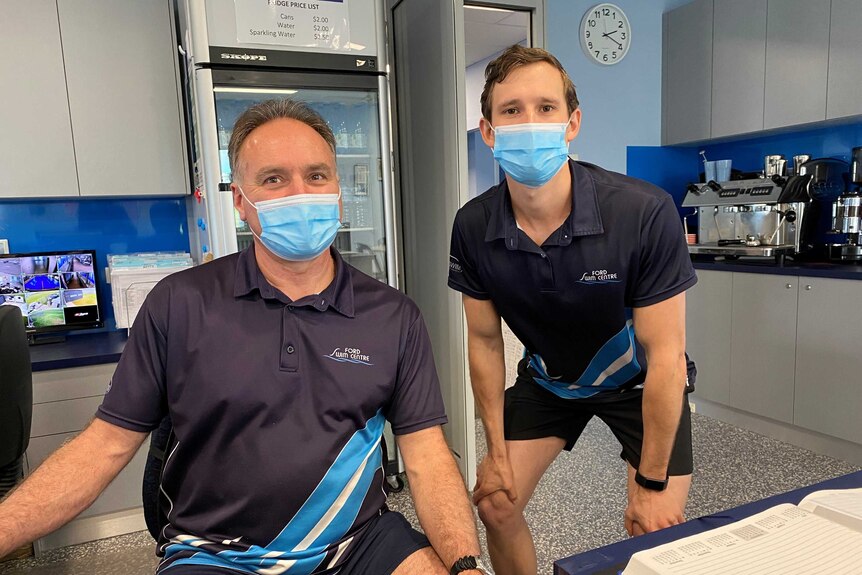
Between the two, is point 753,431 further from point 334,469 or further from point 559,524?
point 334,469

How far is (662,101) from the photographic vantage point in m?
4.05

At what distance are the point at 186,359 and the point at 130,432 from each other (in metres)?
0.19

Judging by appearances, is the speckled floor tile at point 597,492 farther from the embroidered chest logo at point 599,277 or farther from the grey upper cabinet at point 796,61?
the grey upper cabinet at point 796,61

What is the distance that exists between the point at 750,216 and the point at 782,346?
0.85m

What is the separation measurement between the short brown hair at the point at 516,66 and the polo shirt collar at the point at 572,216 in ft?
0.60

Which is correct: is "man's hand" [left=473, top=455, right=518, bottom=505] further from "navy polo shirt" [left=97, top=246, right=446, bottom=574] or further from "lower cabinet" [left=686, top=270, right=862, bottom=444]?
"lower cabinet" [left=686, top=270, right=862, bottom=444]

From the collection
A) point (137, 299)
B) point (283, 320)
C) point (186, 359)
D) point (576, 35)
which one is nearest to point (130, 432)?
point (186, 359)

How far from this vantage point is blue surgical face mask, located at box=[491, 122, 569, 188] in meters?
1.42

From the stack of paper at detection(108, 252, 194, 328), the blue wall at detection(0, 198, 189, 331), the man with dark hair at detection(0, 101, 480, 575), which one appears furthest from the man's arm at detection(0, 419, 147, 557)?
the blue wall at detection(0, 198, 189, 331)

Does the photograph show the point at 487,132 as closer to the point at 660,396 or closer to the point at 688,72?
the point at 660,396

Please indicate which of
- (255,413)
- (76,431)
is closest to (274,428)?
(255,413)

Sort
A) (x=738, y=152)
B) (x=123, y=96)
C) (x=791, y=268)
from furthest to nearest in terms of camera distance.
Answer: (x=738, y=152)
(x=791, y=268)
(x=123, y=96)

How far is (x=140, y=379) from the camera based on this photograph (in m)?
1.16

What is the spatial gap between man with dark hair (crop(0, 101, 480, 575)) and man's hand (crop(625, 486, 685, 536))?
545 millimetres
